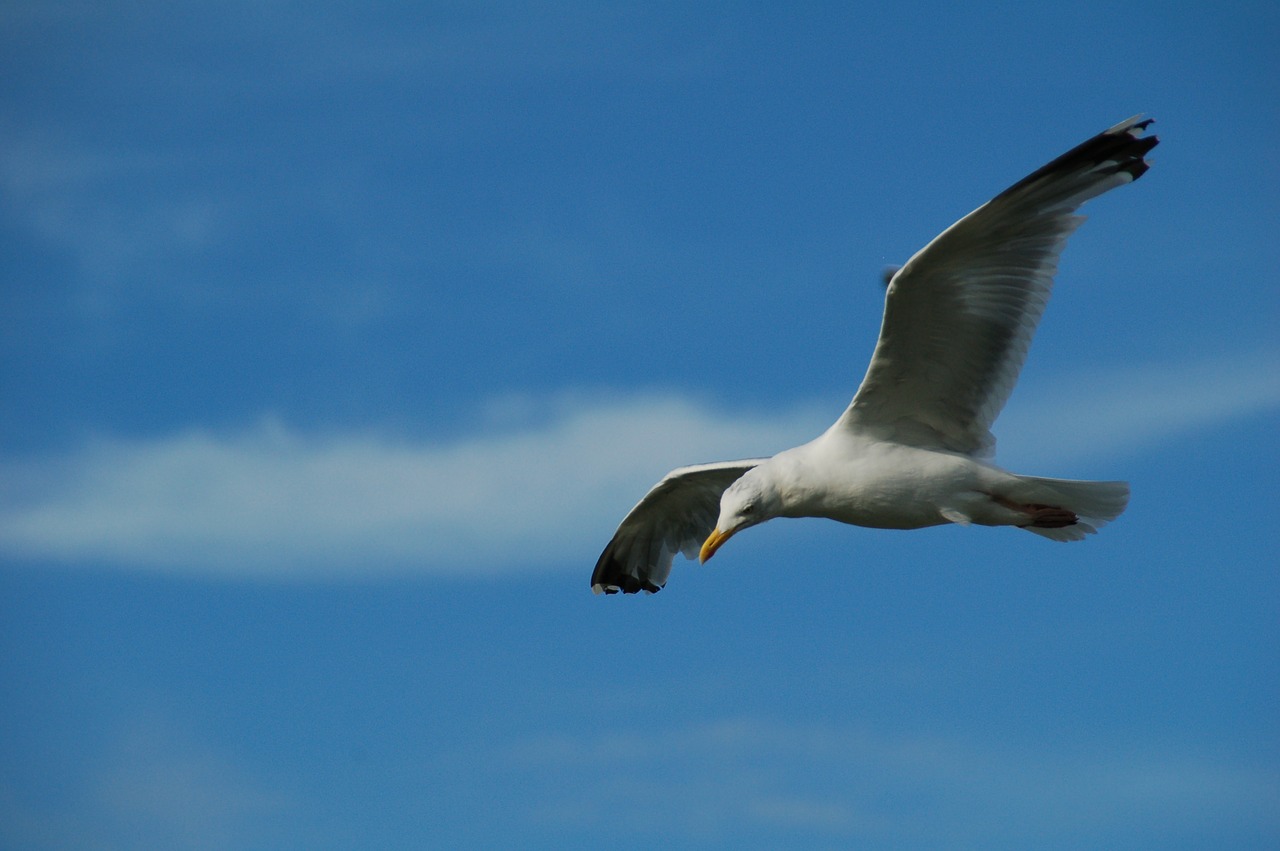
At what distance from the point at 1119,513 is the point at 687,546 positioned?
433 centimetres

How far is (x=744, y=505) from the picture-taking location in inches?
416

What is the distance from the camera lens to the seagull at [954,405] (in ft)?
32.1

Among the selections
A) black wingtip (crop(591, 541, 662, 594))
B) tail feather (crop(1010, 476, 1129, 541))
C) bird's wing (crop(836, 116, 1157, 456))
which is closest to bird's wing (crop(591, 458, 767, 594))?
black wingtip (crop(591, 541, 662, 594))

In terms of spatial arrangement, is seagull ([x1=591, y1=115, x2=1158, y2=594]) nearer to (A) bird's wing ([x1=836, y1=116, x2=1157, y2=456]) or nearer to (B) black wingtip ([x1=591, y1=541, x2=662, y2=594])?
(A) bird's wing ([x1=836, y1=116, x2=1157, y2=456])

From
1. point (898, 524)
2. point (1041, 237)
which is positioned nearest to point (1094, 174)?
point (1041, 237)

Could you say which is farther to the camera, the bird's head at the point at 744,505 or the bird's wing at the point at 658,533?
the bird's wing at the point at 658,533

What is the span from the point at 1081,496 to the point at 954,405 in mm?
1167

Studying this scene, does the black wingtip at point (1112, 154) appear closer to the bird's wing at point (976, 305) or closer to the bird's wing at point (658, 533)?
the bird's wing at point (976, 305)

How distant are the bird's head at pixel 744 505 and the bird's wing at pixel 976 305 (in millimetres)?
757

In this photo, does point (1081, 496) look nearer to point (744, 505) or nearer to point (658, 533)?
point (744, 505)

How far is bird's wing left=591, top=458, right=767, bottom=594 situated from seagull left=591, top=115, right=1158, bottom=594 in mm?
2419

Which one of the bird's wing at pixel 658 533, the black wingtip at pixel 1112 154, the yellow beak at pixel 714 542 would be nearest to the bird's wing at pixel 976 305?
the black wingtip at pixel 1112 154

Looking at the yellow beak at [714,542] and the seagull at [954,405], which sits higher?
the seagull at [954,405]

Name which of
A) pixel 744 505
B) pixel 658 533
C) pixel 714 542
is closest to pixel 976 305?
pixel 744 505
